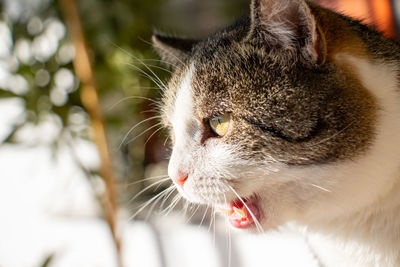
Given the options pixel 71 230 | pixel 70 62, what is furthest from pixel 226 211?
pixel 71 230

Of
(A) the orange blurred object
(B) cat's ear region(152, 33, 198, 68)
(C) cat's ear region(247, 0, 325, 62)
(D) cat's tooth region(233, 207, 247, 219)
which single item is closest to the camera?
(C) cat's ear region(247, 0, 325, 62)

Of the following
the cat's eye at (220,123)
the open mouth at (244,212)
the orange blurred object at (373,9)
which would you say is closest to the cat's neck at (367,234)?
the open mouth at (244,212)

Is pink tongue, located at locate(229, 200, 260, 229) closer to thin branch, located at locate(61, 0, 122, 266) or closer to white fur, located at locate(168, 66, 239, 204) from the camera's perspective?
white fur, located at locate(168, 66, 239, 204)

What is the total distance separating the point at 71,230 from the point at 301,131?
143 cm

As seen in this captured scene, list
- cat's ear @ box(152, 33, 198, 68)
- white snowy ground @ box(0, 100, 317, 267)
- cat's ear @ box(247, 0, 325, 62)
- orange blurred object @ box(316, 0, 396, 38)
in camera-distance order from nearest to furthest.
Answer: cat's ear @ box(247, 0, 325, 62) < cat's ear @ box(152, 33, 198, 68) < orange blurred object @ box(316, 0, 396, 38) < white snowy ground @ box(0, 100, 317, 267)

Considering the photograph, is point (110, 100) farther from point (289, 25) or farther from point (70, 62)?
point (289, 25)

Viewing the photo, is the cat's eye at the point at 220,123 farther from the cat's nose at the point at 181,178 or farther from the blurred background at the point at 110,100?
the blurred background at the point at 110,100

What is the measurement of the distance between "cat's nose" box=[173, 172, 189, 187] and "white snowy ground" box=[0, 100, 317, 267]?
47 cm

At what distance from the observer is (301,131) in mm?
521

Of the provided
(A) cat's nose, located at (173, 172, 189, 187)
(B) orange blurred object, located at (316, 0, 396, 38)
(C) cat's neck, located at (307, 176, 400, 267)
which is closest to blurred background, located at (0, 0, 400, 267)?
(B) orange blurred object, located at (316, 0, 396, 38)

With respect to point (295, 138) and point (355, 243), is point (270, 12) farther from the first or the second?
point (355, 243)

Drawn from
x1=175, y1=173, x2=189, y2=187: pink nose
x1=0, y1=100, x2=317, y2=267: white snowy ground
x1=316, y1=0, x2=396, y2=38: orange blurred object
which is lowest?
x1=0, y1=100, x2=317, y2=267: white snowy ground

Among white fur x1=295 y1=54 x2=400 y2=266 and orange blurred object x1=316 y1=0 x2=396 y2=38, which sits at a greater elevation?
orange blurred object x1=316 y1=0 x2=396 y2=38

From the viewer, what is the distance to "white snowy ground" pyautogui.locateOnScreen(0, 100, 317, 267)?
3.88 ft
